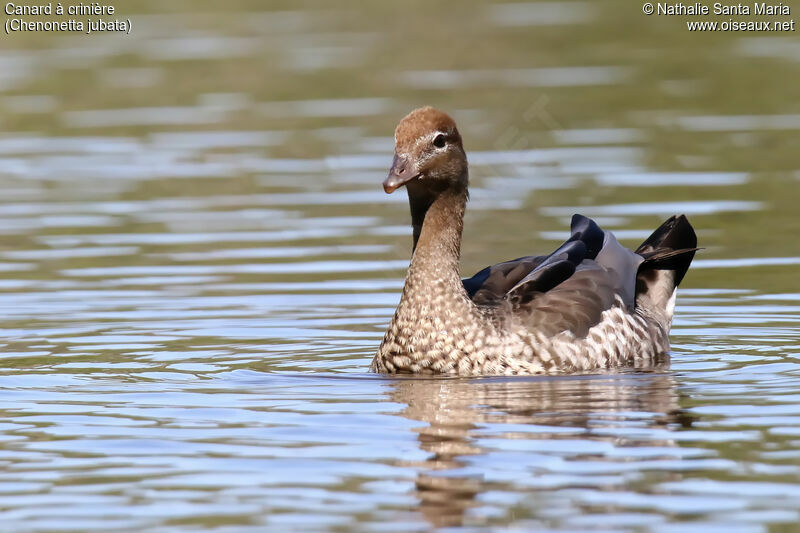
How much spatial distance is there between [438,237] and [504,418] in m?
2.20

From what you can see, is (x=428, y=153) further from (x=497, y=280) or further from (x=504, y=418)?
(x=504, y=418)

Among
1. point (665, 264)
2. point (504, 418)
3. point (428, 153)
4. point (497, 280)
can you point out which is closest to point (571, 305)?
point (497, 280)

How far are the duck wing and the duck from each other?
0.03ft

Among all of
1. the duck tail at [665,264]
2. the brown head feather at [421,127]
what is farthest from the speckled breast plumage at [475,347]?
the duck tail at [665,264]

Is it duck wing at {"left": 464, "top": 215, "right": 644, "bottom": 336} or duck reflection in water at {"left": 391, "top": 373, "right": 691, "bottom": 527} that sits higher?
duck wing at {"left": 464, "top": 215, "right": 644, "bottom": 336}

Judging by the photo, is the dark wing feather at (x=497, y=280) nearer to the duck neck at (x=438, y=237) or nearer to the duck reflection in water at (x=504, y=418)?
the duck neck at (x=438, y=237)

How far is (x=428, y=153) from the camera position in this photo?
11.8m

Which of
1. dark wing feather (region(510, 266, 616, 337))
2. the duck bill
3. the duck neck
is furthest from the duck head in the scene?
dark wing feather (region(510, 266, 616, 337))

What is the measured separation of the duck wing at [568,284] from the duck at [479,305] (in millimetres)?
10

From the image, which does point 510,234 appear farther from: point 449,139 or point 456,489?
point 456,489

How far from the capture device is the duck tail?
1364cm

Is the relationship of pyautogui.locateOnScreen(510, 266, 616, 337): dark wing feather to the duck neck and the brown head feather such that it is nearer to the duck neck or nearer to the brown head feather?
the duck neck

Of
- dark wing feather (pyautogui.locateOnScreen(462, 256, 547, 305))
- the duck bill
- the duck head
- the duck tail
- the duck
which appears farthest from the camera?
the duck tail

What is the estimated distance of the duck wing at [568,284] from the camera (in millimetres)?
→ 12109
